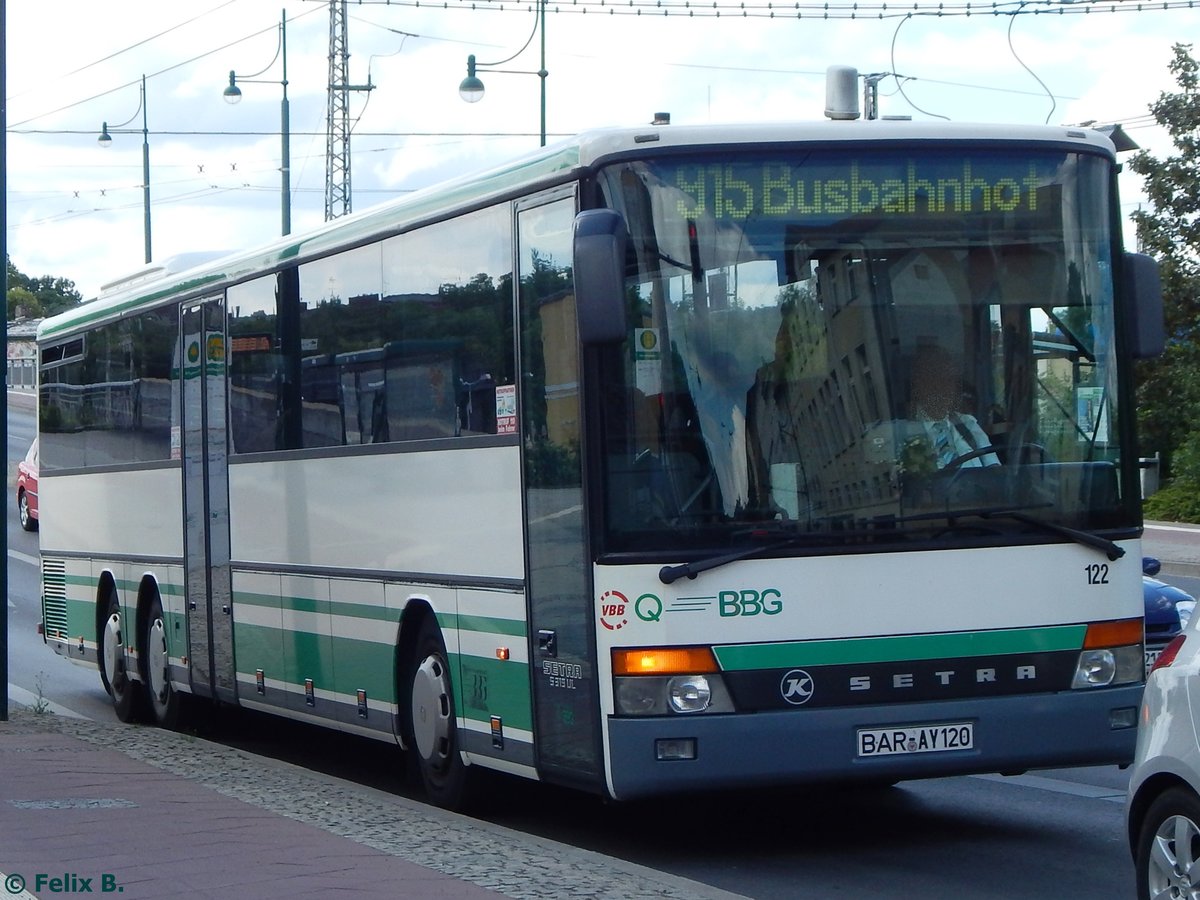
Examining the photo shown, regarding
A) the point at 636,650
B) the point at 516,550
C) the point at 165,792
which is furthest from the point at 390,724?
the point at 636,650

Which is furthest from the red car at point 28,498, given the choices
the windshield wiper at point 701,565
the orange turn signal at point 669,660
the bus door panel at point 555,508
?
the windshield wiper at point 701,565

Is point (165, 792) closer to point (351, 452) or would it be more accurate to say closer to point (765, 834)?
point (351, 452)

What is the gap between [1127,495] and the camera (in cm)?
904

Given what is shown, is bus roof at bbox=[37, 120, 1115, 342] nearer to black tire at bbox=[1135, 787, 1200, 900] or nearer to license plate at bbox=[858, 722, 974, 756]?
license plate at bbox=[858, 722, 974, 756]

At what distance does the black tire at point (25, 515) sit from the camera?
39781 mm

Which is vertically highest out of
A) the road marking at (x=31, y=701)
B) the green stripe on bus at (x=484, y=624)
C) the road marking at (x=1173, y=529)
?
the green stripe on bus at (x=484, y=624)

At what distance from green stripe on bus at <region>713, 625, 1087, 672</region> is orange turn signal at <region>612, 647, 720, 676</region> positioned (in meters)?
0.06

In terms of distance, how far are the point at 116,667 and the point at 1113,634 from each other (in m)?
10.2

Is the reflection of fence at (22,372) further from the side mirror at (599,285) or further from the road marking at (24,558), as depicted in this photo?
the side mirror at (599,285)

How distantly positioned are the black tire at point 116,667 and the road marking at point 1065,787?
25.8ft

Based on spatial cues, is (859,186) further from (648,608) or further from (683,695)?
(683,695)

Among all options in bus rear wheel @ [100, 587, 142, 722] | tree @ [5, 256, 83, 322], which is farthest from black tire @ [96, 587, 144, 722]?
tree @ [5, 256, 83, 322]

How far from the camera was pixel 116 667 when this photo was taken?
16.9 meters

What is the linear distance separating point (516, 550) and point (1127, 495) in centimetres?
289
